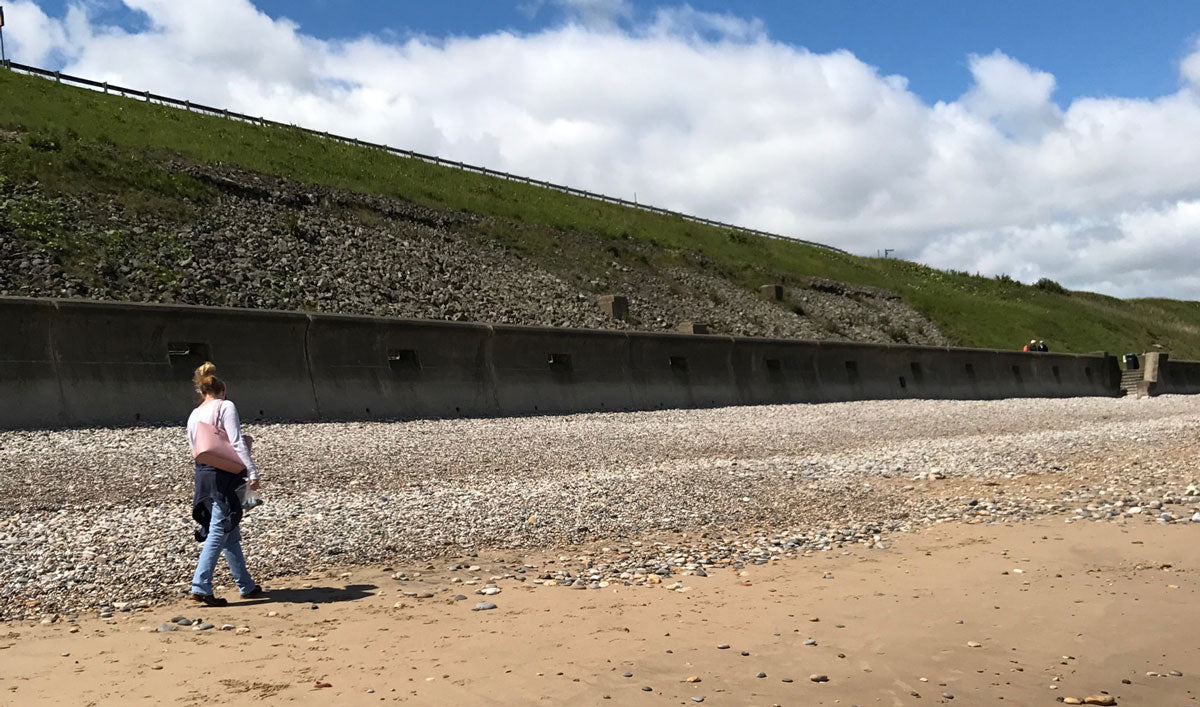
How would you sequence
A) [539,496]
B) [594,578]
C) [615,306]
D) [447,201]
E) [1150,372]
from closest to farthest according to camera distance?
[594,578] < [539,496] < [1150,372] < [615,306] < [447,201]

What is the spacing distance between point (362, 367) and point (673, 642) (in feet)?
33.5

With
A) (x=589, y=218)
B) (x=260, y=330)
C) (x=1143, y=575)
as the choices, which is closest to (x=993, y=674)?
(x=1143, y=575)

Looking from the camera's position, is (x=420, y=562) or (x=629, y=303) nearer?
(x=420, y=562)

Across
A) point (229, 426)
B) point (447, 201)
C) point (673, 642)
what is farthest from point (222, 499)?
point (447, 201)

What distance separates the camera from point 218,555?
655 cm

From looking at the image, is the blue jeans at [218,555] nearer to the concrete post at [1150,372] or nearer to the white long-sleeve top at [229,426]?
the white long-sleeve top at [229,426]

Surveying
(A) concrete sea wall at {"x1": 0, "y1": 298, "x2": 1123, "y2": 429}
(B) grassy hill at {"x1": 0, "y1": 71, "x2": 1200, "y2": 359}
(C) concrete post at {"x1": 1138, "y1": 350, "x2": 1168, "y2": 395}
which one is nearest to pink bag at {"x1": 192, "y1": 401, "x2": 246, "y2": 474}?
(A) concrete sea wall at {"x1": 0, "y1": 298, "x2": 1123, "y2": 429}

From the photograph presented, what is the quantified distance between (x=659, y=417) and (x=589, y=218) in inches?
1380

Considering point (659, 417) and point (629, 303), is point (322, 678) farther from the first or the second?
point (629, 303)

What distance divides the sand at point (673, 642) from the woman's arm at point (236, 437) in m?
0.86

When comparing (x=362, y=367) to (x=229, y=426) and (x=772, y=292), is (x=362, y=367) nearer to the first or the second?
(x=229, y=426)

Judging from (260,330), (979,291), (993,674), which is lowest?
(993,674)

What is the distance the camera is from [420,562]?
306 inches

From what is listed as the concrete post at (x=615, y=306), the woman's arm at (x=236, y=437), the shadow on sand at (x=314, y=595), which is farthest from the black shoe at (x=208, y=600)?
the concrete post at (x=615, y=306)
